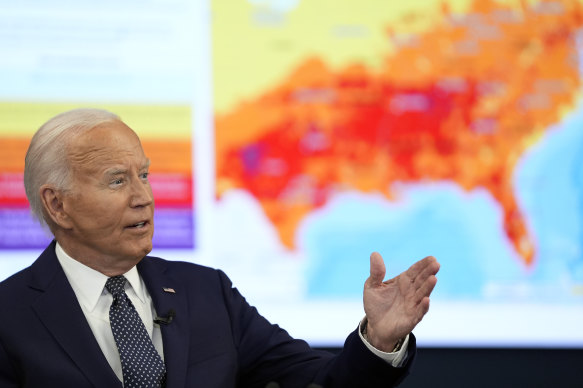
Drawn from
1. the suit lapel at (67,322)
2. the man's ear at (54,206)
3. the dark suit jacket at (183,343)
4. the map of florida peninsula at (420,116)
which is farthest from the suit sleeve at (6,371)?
the map of florida peninsula at (420,116)

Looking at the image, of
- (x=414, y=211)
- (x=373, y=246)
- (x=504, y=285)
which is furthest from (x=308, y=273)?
(x=504, y=285)

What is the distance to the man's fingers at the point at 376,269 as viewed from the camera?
1.82 metres

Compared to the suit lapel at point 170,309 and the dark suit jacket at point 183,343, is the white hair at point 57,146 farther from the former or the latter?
the suit lapel at point 170,309

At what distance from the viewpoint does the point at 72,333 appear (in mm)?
1859

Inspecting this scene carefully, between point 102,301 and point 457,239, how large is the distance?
185cm

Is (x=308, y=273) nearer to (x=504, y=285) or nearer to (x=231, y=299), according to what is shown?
(x=504, y=285)

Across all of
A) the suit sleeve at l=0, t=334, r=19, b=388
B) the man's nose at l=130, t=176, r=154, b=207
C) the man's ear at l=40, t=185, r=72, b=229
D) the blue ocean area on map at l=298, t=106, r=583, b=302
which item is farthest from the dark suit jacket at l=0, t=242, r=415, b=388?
the blue ocean area on map at l=298, t=106, r=583, b=302

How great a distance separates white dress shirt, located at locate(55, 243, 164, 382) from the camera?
6.30ft

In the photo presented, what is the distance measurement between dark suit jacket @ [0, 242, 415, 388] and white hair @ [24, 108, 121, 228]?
0.66 feet

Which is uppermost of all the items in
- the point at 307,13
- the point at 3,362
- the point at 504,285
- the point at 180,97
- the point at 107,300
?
the point at 307,13

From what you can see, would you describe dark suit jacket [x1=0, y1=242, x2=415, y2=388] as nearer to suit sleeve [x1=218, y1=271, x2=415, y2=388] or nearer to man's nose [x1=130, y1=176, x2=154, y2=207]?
Answer: suit sleeve [x1=218, y1=271, x2=415, y2=388]

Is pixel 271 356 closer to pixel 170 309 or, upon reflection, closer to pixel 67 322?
pixel 170 309

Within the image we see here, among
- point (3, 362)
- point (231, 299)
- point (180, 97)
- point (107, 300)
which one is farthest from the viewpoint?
point (180, 97)

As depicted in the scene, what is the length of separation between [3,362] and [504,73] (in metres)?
2.49
